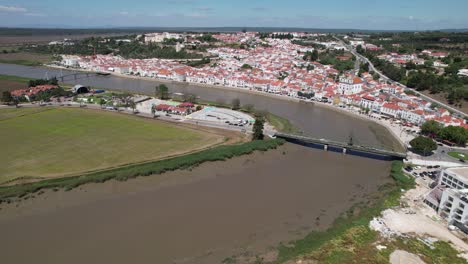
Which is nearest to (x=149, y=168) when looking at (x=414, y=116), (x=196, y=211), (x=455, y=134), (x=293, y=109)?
(x=196, y=211)

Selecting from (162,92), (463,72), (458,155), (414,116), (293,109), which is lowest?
(293,109)

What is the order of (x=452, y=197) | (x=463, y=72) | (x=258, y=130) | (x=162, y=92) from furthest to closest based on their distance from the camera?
1. (x=463, y=72)
2. (x=162, y=92)
3. (x=258, y=130)
4. (x=452, y=197)

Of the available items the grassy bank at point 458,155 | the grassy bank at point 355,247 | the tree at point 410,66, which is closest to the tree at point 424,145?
the grassy bank at point 458,155

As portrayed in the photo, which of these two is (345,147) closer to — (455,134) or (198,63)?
(455,134)

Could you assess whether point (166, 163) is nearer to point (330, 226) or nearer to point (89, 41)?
point (330, 226)

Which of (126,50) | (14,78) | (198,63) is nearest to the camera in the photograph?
(14,78)

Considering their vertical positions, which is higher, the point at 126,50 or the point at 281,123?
the point at 126,50

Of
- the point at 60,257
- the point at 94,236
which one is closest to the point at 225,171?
the point at 94,236
